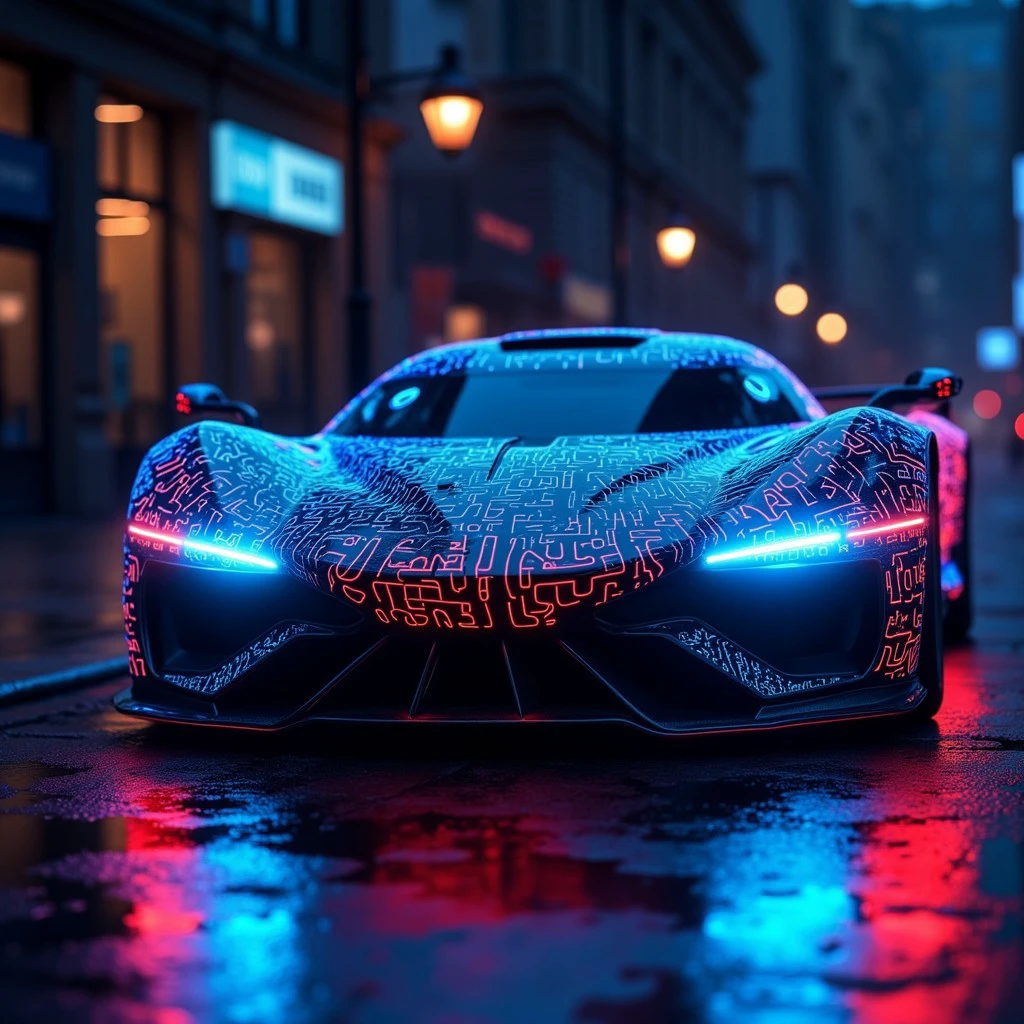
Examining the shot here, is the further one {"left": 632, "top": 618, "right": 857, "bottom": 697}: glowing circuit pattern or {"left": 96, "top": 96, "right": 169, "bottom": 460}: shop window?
{"left": 96, "top": 96, "right": 169, "bottom": 460}: shop window

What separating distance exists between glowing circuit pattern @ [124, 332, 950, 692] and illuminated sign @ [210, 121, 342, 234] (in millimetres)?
17563

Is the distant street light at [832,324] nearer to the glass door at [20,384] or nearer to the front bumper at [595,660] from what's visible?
the glass door at [20,384]

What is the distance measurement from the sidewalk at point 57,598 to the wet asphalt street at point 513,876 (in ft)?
7.10

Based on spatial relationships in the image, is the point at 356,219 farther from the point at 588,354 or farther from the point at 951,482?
the point at 588,354

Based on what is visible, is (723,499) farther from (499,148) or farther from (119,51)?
(499,148)

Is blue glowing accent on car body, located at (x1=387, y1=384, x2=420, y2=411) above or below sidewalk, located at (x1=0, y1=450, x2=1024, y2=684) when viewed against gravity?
above

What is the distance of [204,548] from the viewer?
17.2 ft

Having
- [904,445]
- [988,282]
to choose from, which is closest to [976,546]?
[904,445]

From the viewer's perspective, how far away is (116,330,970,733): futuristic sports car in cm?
484

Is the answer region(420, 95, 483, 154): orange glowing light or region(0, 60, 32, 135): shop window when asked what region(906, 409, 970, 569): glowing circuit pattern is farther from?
region(0, 60, 32, 135): shop window

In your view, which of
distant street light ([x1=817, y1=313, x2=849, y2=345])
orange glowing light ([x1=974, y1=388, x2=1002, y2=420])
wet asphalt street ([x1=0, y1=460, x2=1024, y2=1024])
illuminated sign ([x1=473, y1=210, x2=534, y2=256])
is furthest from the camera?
orange glowing light ([x1=974, y1=388, x2=1002, y2=420])

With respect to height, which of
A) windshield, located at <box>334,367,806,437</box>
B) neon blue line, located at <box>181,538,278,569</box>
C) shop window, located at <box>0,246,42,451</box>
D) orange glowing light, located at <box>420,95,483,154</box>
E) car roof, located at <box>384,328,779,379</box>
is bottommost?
neon blue line, located at <box>181,538,278,569</box>

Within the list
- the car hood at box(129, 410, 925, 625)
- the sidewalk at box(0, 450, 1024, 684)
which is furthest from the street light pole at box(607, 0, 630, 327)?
the car hood at box(129, 410, 925, 625)

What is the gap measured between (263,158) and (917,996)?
72.3 feet
